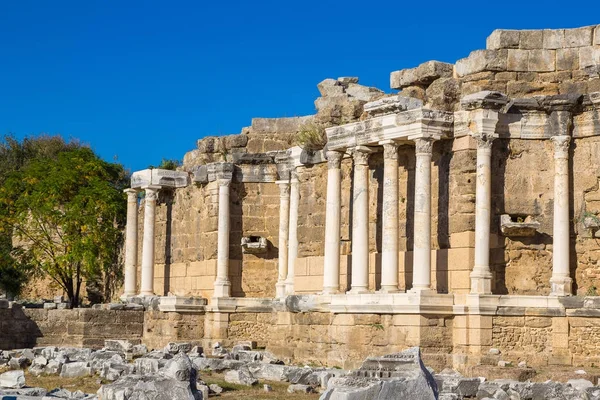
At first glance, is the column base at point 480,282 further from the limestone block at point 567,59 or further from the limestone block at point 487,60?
the limestone block at point 567,59

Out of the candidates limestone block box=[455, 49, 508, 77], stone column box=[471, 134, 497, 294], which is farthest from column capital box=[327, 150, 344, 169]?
stone column box=[471, 134, 497, 294]

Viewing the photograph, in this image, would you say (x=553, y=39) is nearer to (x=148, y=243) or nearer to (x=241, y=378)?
(x=241, y=378)

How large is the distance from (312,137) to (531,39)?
5670 mm

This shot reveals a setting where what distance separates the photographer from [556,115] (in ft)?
69.7

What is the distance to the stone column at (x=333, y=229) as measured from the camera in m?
23.8

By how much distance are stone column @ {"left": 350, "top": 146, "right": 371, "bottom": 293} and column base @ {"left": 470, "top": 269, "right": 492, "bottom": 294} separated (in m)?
2.49

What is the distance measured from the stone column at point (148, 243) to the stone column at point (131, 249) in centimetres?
95

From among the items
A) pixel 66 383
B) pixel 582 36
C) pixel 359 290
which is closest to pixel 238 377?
pixel 66 383

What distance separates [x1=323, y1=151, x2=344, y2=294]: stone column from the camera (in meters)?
23.8

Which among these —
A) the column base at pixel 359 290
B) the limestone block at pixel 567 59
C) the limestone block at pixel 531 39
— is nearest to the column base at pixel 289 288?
the column base at pixel 359 290

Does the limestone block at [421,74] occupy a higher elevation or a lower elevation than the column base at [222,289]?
higher

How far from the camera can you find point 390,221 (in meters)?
21.8

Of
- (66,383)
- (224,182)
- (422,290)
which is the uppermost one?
(224,182)

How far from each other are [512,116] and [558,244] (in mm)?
2409
